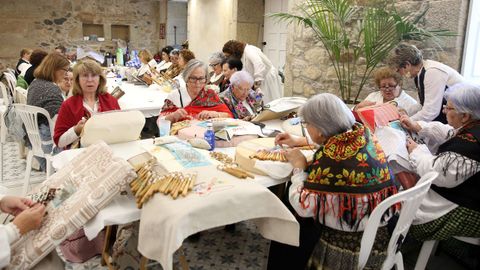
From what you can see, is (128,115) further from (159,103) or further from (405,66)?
(405,66)

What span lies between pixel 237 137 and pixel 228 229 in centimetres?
81

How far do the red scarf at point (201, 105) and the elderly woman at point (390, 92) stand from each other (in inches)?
41.9

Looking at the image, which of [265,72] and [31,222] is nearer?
[31,222]

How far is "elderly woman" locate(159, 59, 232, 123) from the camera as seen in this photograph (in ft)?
9.36

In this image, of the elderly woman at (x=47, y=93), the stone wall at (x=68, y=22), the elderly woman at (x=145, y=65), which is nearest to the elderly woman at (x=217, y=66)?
the elderly woman at (x=145, y=65)

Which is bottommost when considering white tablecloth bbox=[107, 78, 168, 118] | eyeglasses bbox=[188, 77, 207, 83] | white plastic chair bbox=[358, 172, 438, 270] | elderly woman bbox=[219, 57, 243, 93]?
white plastic chair bbox=[358, 172, 438, 270]

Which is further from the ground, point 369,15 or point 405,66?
point 369,15

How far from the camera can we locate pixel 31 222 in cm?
140

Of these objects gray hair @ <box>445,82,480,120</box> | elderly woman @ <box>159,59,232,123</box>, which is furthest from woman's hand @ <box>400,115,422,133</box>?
elderly woman @ <box>159,59,232,123</box>

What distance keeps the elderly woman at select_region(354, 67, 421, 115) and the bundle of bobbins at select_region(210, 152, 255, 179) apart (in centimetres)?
129

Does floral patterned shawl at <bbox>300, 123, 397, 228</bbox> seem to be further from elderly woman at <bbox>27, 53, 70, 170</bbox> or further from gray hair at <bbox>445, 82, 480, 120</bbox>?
elderly woman at <bbox>27, 53, 70, 170</bbox>

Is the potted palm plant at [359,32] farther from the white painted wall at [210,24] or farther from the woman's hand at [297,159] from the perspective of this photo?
the white painted wall at [210,24]

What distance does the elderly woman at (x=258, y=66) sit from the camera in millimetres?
4219

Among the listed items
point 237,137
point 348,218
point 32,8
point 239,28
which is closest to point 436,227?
point 348,218
